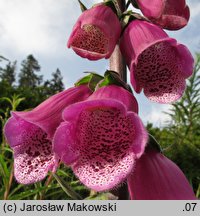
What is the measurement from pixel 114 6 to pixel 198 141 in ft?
10.5

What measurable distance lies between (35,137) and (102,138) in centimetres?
15

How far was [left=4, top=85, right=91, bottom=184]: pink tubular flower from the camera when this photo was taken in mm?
694

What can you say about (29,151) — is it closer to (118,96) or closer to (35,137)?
(35,137)

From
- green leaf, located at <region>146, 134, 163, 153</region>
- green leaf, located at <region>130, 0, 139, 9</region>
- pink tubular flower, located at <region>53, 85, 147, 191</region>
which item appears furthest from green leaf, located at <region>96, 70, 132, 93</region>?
green leaf, located at <region>130, 0, 139, 9</region>

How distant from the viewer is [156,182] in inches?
27.2

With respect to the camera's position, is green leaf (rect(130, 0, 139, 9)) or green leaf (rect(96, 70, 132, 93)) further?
green leaf (rect(130, 0, 139, 9))

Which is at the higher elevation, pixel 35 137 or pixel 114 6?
Answer: pixel 114 6

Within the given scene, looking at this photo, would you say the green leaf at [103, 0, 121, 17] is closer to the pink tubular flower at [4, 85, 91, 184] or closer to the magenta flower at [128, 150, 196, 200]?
the pink tubular flower at [4, 85, 91, 184]

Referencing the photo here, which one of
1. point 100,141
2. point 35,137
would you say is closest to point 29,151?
point 35,137

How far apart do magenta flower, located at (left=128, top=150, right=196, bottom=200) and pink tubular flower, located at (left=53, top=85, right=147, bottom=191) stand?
0.08 m

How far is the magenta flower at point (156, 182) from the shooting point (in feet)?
2.22

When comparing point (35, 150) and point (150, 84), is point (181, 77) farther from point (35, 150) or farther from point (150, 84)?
point (35, 150)

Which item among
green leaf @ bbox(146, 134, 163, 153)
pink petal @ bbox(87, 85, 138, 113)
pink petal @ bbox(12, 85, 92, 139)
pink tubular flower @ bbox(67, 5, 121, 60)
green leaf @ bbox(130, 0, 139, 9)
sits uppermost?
green leaf @ bbox(130, 0, 139, 9)

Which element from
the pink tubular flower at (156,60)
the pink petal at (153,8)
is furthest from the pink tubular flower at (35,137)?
the pink petal at (153,8)
